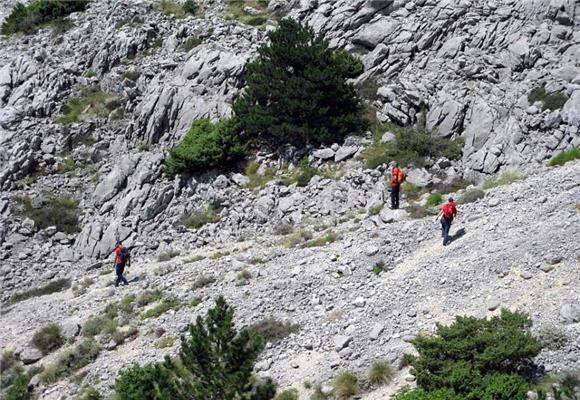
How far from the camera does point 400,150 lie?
2764 cm

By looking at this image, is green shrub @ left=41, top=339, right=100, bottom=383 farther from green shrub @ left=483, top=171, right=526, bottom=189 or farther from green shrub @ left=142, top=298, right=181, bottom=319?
green shrub @ left=483, top=171, right=526, bottom=189

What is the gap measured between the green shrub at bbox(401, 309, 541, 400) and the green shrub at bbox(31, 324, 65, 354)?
12.4 metres

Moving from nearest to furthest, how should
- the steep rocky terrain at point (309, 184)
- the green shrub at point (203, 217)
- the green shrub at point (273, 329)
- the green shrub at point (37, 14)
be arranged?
the steep rocky terrain at point (309, 184), the green shrub at point (273, 329), the green shrub at point (203, 217), the green shrub at point (37, 14)

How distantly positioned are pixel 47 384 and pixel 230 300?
19.3ft

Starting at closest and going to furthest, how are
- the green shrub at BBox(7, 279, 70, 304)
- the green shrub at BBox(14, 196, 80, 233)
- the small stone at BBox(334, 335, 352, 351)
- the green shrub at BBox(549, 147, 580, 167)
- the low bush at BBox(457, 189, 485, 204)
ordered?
1. the small stone at BBox(334, 335, 352, 351)
2. the low bush at BBox(457, 189, 485, 204)
3. the green shrub at BBox(549, 147, 580, 167)
4. the green shrub at BBox(7, 279, 70, 304)
5. the green shrub at BBox(14, 196, 80, 233)

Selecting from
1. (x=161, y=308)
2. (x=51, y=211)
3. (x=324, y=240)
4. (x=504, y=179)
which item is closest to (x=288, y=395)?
(x=161, y=308)

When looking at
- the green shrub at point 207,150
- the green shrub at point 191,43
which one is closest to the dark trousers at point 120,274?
the green shrub at point 207,150

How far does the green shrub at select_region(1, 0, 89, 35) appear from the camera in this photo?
47.1m

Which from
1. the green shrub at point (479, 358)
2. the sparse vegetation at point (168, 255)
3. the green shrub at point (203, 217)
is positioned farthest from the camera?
the green shrub at point (203, 217)

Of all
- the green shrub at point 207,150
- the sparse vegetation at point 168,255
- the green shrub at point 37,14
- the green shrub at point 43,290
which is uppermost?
the green shrub at point 37,14

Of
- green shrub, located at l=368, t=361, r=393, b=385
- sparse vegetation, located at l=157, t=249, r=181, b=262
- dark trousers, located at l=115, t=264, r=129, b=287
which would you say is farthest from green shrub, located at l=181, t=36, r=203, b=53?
green shrub, located at l=368, t=361, r=393, b=385

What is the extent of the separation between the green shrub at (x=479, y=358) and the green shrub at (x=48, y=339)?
12.4m

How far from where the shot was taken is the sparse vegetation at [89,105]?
38.3 m

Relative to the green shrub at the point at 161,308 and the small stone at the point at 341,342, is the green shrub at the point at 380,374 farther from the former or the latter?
the green shrub at the point at 161,308
